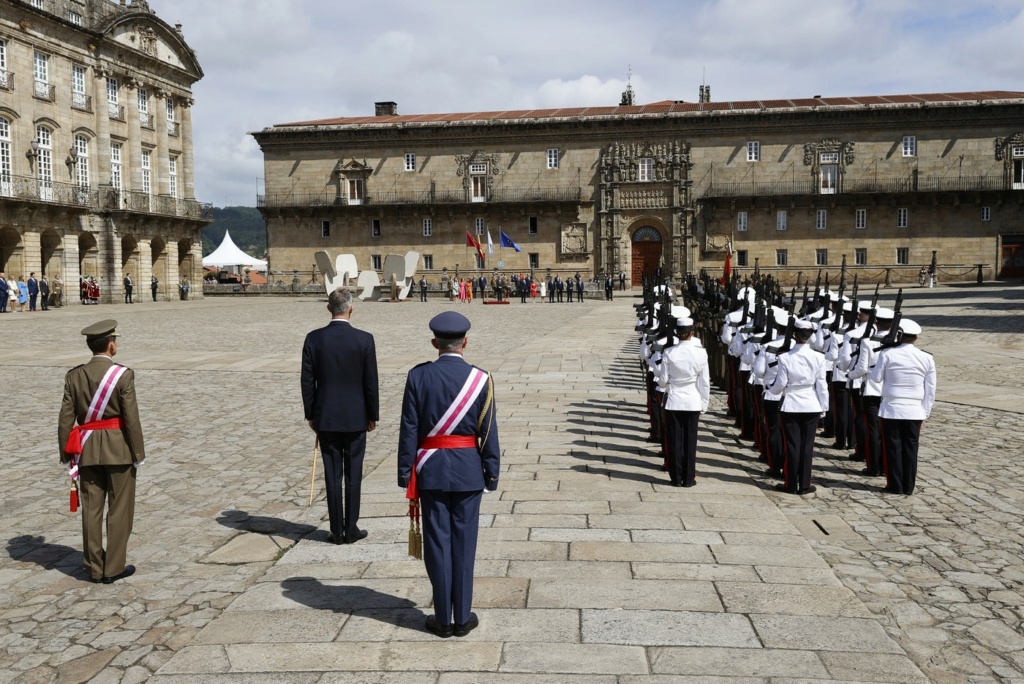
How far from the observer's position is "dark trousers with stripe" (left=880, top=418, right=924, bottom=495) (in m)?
7.84

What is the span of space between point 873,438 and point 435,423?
5.52 metres

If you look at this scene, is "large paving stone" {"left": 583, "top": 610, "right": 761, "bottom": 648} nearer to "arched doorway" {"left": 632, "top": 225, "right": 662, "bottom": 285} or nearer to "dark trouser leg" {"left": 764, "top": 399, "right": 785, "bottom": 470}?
"dark trouser leg" {"left": 764, "top": 399, "right": 785, "bottom": 470}

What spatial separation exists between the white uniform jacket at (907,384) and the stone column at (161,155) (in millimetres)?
45318

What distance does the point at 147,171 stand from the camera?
1828 inches

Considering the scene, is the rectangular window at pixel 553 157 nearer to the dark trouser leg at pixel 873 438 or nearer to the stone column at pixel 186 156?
the stone column at pixel 186 156

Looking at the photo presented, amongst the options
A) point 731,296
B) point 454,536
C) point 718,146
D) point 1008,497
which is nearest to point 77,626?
point 454,536

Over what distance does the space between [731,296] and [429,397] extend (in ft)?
36.9

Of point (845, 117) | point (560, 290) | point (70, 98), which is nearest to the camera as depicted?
point (70, 98)

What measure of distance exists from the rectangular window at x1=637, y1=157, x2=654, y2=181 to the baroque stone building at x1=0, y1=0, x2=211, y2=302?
25523 mm

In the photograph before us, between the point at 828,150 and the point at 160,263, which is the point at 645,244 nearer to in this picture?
the point at 828,150

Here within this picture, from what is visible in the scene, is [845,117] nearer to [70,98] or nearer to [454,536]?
[70,98]

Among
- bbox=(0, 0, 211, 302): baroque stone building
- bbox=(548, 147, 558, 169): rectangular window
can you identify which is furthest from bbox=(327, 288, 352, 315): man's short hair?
bbox=(548, 147, 558, 169): rectangular window

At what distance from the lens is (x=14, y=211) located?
3706 cm

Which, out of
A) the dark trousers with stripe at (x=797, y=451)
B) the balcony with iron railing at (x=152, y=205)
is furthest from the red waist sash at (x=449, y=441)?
the balcony with iron railing at (x=152, y=205)
